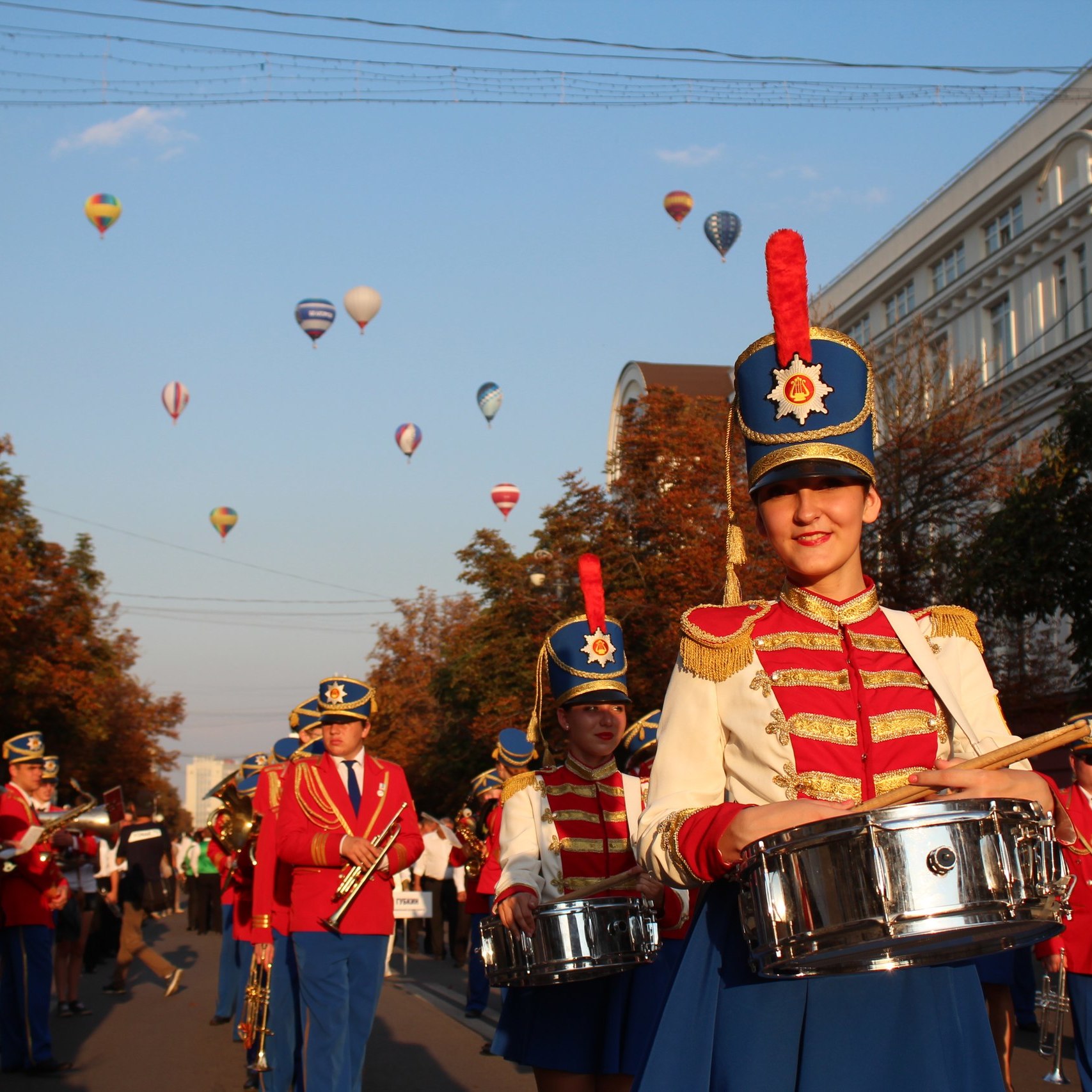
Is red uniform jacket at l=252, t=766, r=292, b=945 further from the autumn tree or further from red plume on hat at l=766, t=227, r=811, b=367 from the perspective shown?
the autumn tree

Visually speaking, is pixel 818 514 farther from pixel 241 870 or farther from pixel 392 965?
pixel 392 965

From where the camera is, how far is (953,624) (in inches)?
138

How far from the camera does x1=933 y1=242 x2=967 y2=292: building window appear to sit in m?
48.7

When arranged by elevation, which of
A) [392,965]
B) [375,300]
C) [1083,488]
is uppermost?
[375,300]

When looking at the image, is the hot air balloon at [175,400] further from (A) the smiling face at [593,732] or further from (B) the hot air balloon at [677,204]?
(A) the smiling face at [593,732]

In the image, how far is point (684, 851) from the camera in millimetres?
3076

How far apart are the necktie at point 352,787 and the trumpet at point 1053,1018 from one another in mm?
3905

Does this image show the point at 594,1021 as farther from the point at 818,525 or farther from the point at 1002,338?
the point at 1002,338

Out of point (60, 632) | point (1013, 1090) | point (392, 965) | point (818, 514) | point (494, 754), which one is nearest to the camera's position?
point (818, 514)

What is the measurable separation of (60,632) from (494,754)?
26.7 m

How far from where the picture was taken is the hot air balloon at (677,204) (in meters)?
58.6

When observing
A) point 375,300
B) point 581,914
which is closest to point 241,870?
point 581,914

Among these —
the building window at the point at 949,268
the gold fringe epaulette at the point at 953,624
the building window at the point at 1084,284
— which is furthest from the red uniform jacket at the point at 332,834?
the building window at the point at 949,268

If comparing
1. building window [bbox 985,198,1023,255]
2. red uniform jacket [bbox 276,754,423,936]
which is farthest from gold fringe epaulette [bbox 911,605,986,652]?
building window [bbox 985,198,1023,255]
